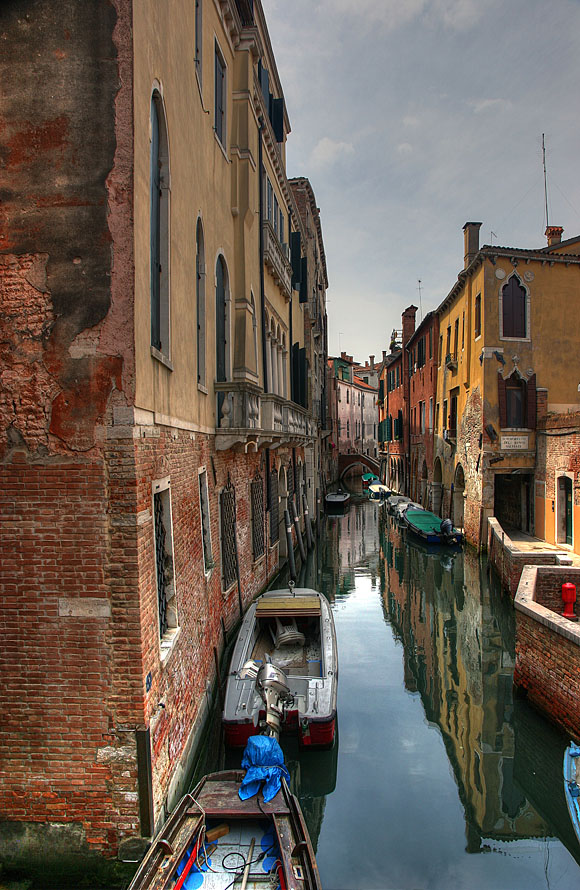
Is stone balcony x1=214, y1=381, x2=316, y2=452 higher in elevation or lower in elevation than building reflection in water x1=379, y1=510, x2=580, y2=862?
higher

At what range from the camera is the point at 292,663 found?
831 centimetres

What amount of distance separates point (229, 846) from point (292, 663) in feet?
13.3

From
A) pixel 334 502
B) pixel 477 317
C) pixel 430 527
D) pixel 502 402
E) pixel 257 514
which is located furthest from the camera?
pixel 334 502

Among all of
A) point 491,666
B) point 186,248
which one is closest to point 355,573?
point 491,666

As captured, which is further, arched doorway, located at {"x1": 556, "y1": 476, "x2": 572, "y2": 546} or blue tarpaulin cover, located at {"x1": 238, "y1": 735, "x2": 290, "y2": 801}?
arched doorway, located at {"x1": 556, "y1": 476, "x2": 572, "y2": 546}

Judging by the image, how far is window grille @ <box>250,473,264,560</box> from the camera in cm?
1116

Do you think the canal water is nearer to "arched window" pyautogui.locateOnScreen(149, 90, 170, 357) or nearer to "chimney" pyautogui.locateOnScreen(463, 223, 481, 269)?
"arched window" pyautogui.locateOnScreen(149, 90, 170, 357)

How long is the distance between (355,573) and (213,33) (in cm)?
1275

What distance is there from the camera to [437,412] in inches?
899

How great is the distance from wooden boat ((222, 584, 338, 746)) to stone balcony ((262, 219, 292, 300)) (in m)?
6.20

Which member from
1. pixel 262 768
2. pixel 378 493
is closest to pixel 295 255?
pixel 262 768

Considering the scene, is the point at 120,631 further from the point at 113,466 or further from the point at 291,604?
the point at 291,604

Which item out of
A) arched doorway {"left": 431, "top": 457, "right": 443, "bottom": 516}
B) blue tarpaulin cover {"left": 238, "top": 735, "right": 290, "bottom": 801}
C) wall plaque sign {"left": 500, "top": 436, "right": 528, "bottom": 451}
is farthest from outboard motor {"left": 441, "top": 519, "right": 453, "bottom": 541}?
blue tarpaulin cover {"left": 238, "top": 735, "right": 290, "bottom": 801}

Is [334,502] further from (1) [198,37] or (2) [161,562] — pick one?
(2) [161,562]
